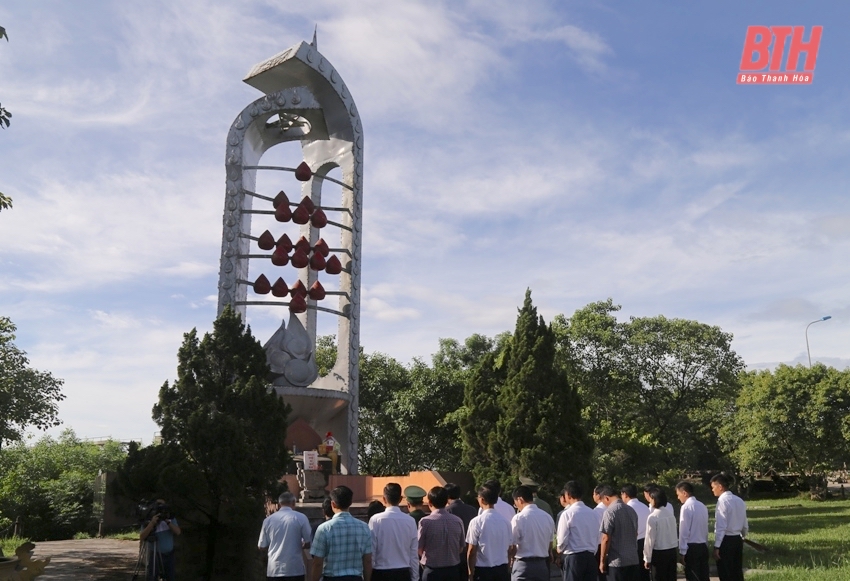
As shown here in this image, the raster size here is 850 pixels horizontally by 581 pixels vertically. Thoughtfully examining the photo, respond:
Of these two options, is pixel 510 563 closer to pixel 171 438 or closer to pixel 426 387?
pixel 171 438

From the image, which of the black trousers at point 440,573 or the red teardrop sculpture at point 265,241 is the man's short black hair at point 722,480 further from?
the red teardrop sculpture at point 265,241

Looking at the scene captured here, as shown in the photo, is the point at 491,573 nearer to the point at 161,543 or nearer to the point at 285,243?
the point at 161,543

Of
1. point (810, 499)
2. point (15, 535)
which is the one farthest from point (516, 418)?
point (810, 499)

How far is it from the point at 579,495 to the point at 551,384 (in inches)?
270

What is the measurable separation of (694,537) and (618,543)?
0.96 metres

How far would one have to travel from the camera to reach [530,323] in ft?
44.4

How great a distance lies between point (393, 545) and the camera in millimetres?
5172

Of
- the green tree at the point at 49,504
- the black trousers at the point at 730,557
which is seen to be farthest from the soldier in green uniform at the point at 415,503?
the green tree at the point at 49,504

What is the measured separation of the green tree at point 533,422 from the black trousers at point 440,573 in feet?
22.6

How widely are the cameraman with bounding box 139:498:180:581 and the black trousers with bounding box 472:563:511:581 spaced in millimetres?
3406

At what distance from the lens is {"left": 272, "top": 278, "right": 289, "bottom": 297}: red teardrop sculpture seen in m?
17.1

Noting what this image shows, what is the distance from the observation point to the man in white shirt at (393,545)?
517 centimetres

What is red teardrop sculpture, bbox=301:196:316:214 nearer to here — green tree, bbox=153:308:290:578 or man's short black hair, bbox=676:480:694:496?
green tree, bbox=153:308:290:578

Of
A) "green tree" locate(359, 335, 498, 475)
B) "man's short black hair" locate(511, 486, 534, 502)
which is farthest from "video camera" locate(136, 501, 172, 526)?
"green tree" locate(359, 335, 498, 475)
